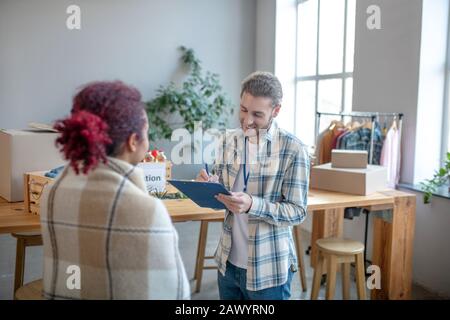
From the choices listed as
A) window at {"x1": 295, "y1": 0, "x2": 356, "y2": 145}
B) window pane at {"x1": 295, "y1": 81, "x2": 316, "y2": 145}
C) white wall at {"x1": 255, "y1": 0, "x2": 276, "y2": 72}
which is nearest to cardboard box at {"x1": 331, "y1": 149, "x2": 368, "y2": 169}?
window at {"x1": 295, "y1": 0, "x2": 356, "y2": 145}

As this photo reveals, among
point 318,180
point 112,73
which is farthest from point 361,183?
point 112,73

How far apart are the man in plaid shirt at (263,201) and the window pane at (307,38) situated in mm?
3842

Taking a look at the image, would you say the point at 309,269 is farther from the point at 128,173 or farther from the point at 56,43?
the point at 56,43

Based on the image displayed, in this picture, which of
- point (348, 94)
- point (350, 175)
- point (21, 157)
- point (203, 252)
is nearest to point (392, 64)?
point (348, 94)

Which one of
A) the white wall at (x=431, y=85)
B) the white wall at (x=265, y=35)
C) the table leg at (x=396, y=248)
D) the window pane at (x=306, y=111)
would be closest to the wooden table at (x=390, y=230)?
the table leg at (x=396, y=248)

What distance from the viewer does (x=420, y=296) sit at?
336 cm

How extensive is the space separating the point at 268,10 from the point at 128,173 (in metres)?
5.18

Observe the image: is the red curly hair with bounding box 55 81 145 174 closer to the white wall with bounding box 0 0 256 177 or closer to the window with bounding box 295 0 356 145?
the window with bounding box 295 0 356 145

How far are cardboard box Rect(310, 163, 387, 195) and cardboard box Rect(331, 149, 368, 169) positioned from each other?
5 centimetres

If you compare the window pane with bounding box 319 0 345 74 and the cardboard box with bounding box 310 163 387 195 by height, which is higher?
the window pane with bounding box 319 0 345 74

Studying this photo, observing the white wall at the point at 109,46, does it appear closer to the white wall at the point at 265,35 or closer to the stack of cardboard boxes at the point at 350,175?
the white wall at the point at 265,35

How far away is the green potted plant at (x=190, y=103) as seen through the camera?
5.49m

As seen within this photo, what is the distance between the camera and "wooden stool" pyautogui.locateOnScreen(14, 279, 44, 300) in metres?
1.96
